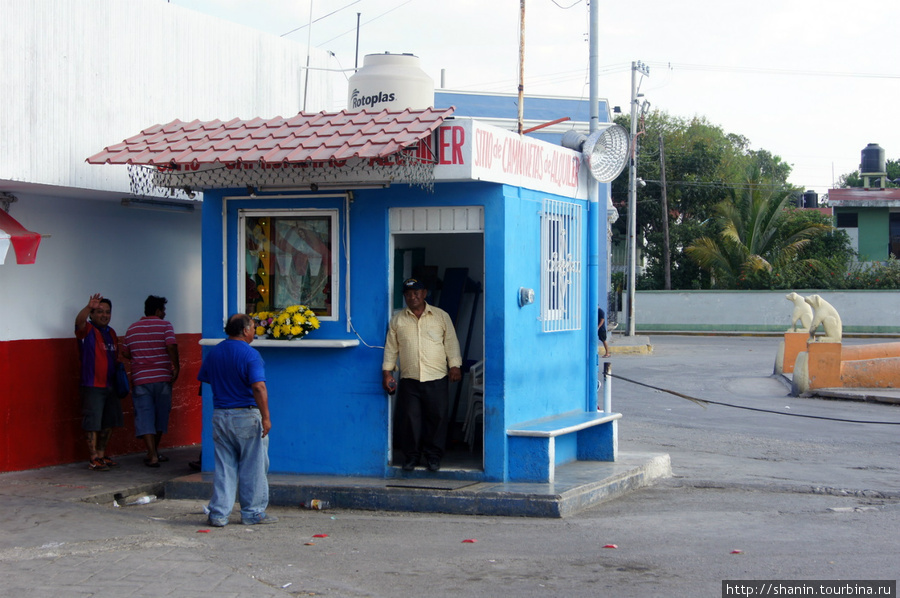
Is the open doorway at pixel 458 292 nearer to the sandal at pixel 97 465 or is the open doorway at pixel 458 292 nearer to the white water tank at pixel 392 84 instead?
the white water tank at pixel 392 84

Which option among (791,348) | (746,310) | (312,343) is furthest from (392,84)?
(746,310)

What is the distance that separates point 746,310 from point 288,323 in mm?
34020

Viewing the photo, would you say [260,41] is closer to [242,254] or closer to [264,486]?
[242,254]

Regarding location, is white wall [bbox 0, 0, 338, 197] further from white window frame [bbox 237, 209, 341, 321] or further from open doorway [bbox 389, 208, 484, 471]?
open doorway [bbox 389, 208, 484, 471]

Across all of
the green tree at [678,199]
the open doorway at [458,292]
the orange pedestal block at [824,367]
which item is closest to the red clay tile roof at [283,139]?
the open doorway at [458,292]

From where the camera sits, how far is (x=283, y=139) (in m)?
8.27

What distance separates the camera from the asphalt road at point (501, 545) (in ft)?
18.9

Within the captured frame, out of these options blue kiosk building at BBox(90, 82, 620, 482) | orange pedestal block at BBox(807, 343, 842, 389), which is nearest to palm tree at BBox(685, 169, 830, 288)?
orange pedestal block at BBox(807, 343, 842, 389)

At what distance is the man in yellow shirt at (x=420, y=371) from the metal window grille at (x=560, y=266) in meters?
1.12

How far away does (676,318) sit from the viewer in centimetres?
4122

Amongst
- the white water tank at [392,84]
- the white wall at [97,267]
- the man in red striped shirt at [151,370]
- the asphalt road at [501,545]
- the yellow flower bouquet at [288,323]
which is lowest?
the asphalt road at [501,545]

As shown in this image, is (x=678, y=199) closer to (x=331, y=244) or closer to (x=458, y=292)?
(x=458, y=292)

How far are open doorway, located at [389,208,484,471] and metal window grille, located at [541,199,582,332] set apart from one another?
1.03 meters

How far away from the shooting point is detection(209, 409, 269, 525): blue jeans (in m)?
7.41
